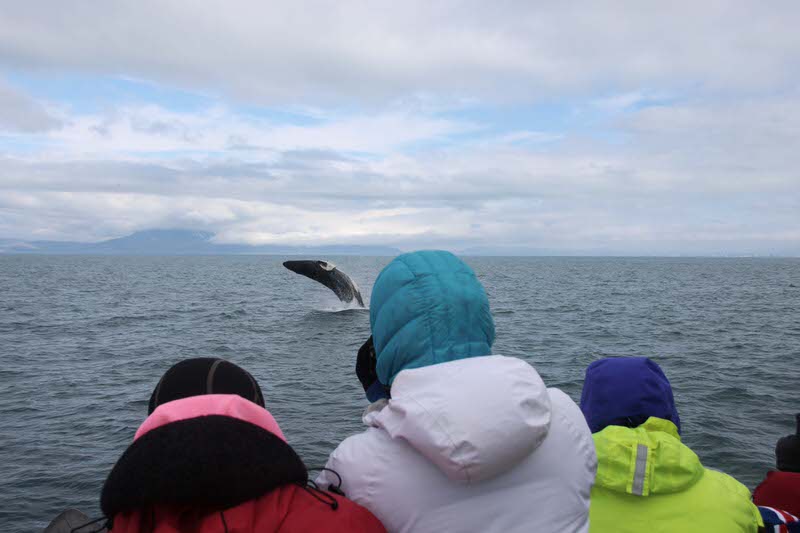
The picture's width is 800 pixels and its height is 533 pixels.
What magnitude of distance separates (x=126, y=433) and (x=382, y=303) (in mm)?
12175

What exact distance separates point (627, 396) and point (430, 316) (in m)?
1.71

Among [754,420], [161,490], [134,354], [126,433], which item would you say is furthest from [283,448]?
[134,354]

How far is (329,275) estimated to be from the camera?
36.6 metres

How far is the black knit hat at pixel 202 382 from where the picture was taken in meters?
2.54

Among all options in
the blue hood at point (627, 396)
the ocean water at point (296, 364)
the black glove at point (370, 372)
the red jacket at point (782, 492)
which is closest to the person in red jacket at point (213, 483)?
the black glove at point (370, 372)

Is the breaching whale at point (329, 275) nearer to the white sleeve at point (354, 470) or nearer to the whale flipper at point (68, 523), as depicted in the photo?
the whale flipper at point (68, 523)

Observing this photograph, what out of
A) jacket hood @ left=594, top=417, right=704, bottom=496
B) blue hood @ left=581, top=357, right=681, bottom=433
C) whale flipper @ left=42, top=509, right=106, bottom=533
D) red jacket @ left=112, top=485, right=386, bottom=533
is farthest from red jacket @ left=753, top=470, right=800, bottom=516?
whale flipper @ left=42, top=509, right=106, bottom=533

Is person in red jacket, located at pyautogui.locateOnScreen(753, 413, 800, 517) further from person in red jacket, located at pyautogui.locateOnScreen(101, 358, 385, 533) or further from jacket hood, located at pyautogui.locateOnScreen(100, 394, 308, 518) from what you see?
jacket hood, located at pyautogui.locateOnScreen(100, 394, 308, 518)

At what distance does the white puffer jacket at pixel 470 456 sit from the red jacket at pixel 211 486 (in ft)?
0.60

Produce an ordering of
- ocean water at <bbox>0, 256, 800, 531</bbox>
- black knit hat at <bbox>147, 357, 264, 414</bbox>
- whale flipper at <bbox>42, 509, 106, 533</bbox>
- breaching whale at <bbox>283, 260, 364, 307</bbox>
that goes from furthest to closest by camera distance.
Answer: breaching whale at <bbox>283, 260, 364, 307</bbox> → ocean water at <bbox>0, 256, 800, 531</bbox> → black knit hat at <bbox>147, 357, 264, 414</bbox> → whale flipper at <bbox>42, 509, 106, 533</bbox>

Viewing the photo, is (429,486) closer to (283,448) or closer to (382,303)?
(283,448)

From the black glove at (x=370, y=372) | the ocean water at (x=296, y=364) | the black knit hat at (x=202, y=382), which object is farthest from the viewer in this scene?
the ocean water at (x=296, y=364)

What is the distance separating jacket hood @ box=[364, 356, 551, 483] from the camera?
6.59 feet

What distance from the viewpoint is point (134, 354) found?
22594 mm
